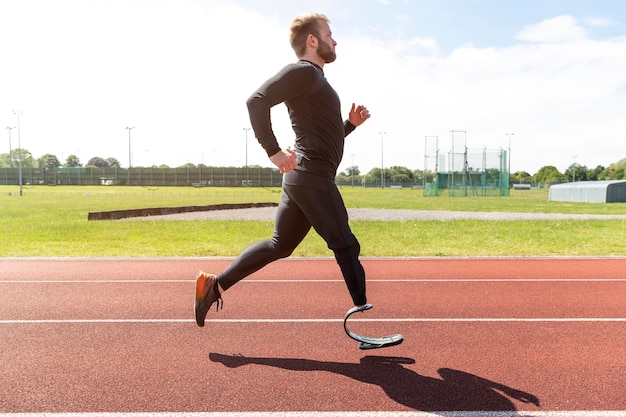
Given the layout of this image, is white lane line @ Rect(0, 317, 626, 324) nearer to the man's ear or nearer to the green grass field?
the man's ear

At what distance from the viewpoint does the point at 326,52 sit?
3.71 m

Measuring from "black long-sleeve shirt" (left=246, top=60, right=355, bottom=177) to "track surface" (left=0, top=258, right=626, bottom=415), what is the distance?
57.2 inches

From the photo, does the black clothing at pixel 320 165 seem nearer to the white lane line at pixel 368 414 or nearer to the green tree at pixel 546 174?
the white lane line at pixel 368 414

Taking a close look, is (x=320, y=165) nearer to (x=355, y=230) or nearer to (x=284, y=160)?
(x=284, y=160)

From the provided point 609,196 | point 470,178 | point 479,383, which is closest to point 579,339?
point 479,383

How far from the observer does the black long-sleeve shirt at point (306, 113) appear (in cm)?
344

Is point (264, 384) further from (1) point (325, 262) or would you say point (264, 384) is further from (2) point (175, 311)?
(1) point (325, 262)

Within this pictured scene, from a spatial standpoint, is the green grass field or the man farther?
the green grass field

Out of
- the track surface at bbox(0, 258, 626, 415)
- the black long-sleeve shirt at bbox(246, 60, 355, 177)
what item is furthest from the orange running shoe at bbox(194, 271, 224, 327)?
the black long-sleeve shirt at bbox(246, 60, 355, 177)

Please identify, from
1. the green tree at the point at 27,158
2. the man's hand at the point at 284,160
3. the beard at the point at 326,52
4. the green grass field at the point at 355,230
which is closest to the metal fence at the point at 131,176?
the green tree at the point at 27,158

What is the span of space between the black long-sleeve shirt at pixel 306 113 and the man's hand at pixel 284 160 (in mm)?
32

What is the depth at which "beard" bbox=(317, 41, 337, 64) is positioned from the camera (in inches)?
145

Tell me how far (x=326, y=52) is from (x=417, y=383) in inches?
90.0

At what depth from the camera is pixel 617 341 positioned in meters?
4.28
